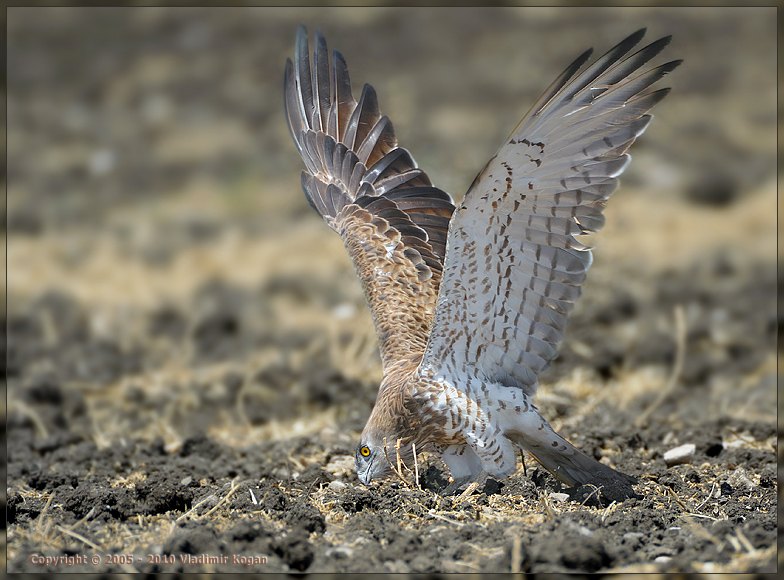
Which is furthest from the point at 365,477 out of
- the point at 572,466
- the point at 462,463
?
the point at 572,466

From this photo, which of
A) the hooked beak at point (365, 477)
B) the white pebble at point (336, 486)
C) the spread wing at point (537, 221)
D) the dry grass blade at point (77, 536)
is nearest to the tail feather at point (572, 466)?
the spread wing at point (537, 221)

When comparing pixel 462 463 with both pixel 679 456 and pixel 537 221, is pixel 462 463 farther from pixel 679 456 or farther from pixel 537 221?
pixel 537 221

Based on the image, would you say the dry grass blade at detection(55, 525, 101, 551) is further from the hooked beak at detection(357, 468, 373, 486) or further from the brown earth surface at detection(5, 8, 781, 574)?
the hooked beak at detection(357, 468, 373, 486)

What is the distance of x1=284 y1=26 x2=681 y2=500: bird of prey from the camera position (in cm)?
338

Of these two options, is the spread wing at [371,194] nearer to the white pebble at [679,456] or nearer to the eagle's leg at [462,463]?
the eagle's leg at [462,463]

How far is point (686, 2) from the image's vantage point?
12.6 m

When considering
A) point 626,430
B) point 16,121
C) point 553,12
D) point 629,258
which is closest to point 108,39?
point 16,121

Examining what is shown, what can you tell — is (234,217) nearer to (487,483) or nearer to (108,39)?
(108,39)

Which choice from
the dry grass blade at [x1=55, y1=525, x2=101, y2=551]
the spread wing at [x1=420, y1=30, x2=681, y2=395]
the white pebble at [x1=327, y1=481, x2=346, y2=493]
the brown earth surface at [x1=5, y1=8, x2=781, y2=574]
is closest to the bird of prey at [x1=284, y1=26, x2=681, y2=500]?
the spread wing at [x1=420, y1=30, x2=681, y2=395]

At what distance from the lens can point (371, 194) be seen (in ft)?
16.9

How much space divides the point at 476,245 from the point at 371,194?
1714mm

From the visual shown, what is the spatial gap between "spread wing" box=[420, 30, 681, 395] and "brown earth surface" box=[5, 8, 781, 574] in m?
0.71

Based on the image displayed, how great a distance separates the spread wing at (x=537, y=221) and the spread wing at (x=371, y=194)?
811mm

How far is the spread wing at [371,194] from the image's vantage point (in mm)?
4824
